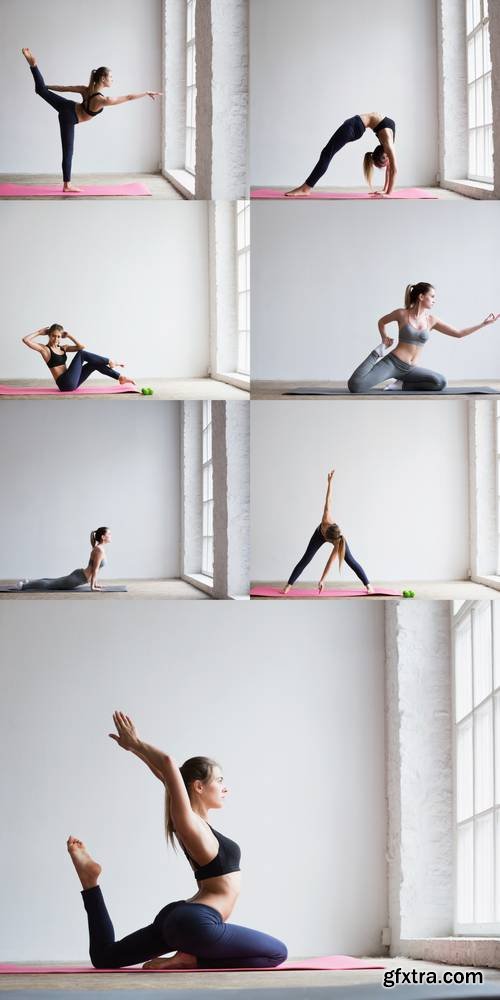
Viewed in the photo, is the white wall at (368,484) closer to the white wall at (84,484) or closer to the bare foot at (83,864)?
the white wall at (84,484)

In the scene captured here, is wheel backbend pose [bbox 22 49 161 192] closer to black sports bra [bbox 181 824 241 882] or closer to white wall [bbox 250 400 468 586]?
white wall [bbox 250 400 468 586]

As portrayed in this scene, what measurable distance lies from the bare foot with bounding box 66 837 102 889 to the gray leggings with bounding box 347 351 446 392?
1.77 meters

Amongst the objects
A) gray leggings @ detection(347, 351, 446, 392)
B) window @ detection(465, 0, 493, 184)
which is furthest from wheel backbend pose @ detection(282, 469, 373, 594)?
window @ detection(465, 0, 493, 184)

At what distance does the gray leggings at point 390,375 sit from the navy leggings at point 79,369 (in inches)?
33.3

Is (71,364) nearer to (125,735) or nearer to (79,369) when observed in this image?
(79,369)

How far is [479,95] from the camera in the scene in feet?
14.1

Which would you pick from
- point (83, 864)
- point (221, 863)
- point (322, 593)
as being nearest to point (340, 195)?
point (322, 593)

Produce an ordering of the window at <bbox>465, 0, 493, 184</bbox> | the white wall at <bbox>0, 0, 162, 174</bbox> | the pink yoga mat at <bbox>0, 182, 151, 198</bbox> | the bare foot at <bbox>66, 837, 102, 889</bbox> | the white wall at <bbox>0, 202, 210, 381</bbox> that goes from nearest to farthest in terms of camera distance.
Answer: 1. the bare foot at <bbox>66, 837, 102, 889</bbox>
2. the pink yoga mat at <bbox>0, 182, 151, 198</bbox>
3. the window at <bbox>465, 0, 493, 184</bbox>
4. the white wall at <bbox>0, 0, 162, 174</bbox>
5. the white wall at <bbox>0, 202, 210, 381</bbox>

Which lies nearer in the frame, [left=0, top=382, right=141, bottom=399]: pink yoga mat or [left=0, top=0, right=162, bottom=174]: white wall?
[left=0, top=382, right=141, bottom=399]: pink yoga mat

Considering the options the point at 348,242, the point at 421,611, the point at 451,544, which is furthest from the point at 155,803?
the point at 348,242

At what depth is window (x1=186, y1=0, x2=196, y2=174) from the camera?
173 inches

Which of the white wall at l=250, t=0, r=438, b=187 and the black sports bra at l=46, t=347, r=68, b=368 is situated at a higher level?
the white wall at l=250, t=0, r=438, b=187

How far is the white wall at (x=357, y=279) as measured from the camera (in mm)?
4387

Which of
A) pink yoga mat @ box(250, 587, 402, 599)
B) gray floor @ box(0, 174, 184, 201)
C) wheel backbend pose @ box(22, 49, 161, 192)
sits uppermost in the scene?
wheel backbend pose @ box(22, 49, 161, 192)
